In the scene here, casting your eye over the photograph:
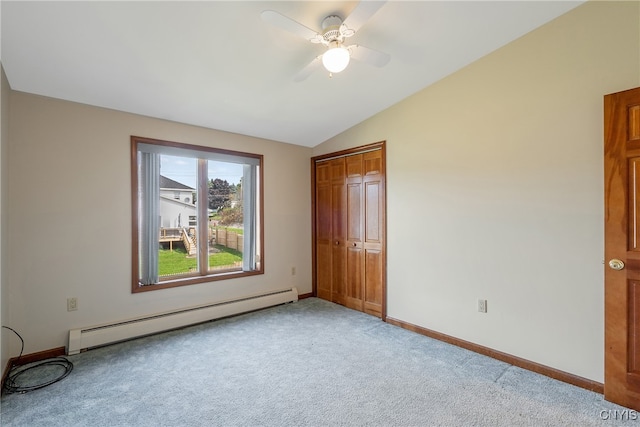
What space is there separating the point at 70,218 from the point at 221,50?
2123 mm

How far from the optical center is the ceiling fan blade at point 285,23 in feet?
5.39

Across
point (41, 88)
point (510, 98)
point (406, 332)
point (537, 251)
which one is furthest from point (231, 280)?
point (510, 98)

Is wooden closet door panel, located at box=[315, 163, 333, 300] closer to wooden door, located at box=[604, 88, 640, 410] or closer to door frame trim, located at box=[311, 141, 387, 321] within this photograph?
door frame trim, located at box=[311, 141, 387, 321]

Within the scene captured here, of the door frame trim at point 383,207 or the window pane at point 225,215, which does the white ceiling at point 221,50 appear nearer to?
the door frame trim at point 383,207

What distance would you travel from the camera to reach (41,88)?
2.56m

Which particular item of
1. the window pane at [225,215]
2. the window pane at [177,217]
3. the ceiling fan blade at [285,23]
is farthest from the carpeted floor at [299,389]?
the ceiling fan blade at [285,23]

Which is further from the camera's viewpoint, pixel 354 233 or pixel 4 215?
pixel 354 233

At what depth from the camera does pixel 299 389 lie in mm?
2188

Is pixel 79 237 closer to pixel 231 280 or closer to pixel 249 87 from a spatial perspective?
pixel 231 280

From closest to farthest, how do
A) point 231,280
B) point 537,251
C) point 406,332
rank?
point 537,251 → point 406,332 → point 231,280

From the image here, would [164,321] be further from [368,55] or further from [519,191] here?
[519,191]

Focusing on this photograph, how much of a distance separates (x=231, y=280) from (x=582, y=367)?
3.56 meters

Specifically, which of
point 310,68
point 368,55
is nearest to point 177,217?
point 310,68

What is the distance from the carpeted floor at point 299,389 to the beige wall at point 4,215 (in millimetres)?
388
